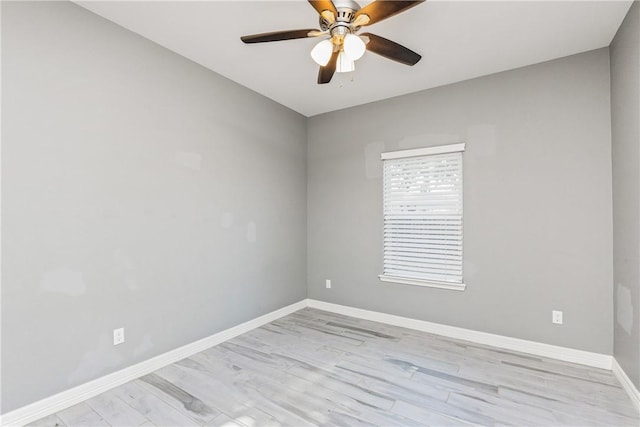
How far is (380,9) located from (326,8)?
0.99 feet

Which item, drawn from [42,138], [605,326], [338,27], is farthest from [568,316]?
[42,138]

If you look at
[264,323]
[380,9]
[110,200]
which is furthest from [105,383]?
[380,9]

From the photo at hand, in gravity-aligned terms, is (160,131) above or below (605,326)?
above

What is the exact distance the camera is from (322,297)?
4.15 m

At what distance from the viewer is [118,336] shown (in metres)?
2.30

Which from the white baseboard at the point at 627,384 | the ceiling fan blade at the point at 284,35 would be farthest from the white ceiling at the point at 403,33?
the white baseboard at the point at 627,384

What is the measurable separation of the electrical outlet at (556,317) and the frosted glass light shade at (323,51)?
2.92m

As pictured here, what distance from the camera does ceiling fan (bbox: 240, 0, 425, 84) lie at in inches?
65.9

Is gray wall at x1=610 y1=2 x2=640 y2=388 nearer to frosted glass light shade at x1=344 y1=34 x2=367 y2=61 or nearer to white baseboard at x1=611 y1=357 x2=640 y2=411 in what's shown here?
white baseboard at x1=611 y1=357 x2=640 y2=411

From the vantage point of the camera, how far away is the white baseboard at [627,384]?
6.57 ft

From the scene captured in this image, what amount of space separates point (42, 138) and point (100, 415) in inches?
71.6

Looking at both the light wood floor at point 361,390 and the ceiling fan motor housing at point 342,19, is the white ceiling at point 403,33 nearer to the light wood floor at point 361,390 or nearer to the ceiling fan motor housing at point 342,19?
the ceiling fan motor housing at point 342,19

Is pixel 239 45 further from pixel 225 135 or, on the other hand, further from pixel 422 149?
pixel 422 149

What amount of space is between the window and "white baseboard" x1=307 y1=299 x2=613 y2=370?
46cm
